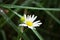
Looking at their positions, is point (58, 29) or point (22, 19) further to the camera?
point (58, 29)

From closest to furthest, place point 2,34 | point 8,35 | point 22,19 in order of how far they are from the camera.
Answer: point 22,19
point 2,34
point 8,35

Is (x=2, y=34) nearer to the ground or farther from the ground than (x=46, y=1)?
nearer to the ground

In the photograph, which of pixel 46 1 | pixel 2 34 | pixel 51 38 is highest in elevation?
pixel 46 1

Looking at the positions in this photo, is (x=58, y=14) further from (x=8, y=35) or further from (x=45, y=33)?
(x=8, y=35)

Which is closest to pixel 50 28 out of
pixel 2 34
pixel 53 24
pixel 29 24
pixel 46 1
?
pixel 53 24

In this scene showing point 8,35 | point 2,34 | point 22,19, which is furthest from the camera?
point 8,35

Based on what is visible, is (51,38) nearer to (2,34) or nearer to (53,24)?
(53,24)

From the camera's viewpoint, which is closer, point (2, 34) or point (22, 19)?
point (22, 19)

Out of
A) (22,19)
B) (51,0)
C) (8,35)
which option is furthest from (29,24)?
(51,0)

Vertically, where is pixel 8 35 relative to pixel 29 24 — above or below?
below
